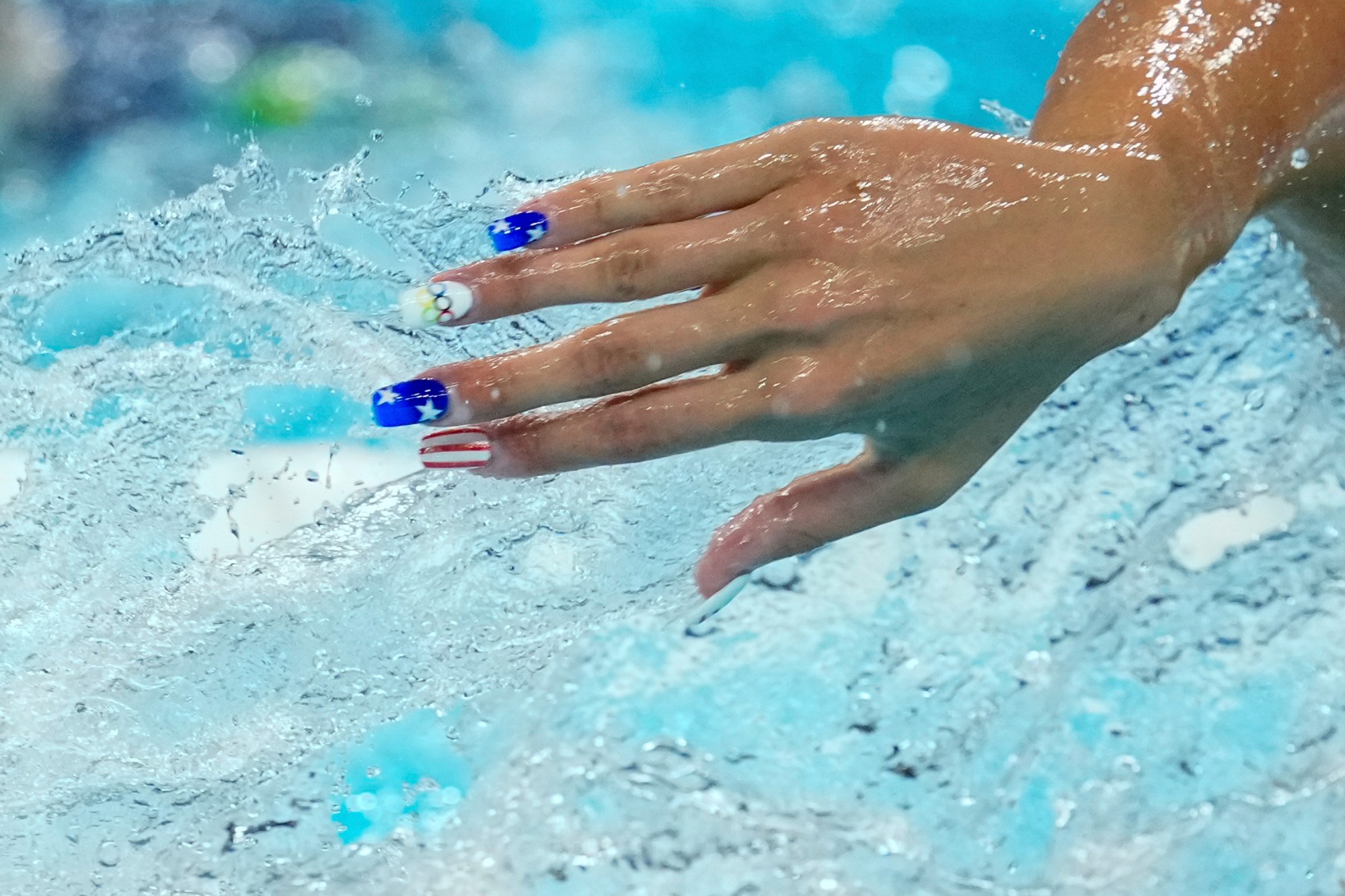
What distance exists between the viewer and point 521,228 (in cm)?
68

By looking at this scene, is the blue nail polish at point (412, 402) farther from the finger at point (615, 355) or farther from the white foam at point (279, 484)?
the white foam at point (279, 484)

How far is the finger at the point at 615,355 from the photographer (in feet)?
2.15

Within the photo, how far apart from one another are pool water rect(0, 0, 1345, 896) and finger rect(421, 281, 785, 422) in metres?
0.49

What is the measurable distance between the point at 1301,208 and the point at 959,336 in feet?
1.52

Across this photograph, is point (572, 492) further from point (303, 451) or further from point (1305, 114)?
point (1305, 114)

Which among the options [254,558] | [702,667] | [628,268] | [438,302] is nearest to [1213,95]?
[628,268]

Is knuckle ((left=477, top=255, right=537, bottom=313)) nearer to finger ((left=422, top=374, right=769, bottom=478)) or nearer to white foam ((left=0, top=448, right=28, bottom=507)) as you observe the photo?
finger ((left=422, top=374, right=769, bottom=478))

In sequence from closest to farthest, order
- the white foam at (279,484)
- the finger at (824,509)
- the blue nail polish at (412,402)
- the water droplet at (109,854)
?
the blue nail polish at (412,402), the finger at (824,509), the water droplet at (109,854), the white foam at (279,484)

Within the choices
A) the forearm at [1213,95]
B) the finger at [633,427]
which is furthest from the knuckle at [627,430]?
the forearm at [1213,95]

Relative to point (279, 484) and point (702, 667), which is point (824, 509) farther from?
point (279, 484)

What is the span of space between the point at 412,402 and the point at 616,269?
Answer: 0.45 ft

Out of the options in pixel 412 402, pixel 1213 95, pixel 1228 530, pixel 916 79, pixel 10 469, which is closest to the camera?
pixel 412 402

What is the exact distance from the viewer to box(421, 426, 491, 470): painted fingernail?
683mm

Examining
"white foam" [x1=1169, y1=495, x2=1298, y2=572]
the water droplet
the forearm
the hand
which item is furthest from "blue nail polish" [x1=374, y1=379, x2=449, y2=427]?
"white foam" [x1=1169, y1=495, x2=1298, y2=572]
